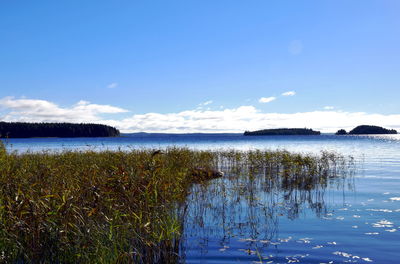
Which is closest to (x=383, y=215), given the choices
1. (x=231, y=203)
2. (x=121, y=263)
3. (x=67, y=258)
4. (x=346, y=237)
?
(x=346, y=237)

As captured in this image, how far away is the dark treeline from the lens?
6088 inches

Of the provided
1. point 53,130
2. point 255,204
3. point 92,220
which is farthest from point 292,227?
point 53,130

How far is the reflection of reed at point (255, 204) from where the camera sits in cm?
1153

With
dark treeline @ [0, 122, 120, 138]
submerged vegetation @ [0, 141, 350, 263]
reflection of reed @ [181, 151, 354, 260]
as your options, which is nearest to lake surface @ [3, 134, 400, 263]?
reflection of reed @ [181, 151, 354, 260]

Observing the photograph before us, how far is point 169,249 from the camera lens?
8477 millimetres

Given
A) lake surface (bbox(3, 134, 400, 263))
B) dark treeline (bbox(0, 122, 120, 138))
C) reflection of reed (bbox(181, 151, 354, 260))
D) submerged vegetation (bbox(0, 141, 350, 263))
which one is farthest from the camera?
dark treeline (bbox(0, 122, 120, 138))

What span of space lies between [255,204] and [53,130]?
168m

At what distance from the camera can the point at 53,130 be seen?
16688 cm

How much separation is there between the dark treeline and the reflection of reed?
144m

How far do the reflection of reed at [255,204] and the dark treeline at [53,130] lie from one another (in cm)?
14385

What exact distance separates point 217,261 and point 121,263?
124 inches

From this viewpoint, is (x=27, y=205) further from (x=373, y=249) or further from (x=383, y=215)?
(x=383, y=215)

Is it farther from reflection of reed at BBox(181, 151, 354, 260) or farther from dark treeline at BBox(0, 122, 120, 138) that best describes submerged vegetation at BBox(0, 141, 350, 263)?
dark treeline at BBox(0, 122, 120, 138)

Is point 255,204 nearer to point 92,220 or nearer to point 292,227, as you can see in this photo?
point 292,227
